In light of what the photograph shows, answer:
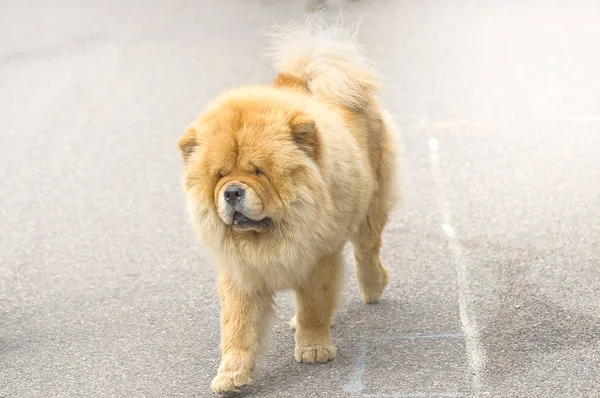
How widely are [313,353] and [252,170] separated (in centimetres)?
113

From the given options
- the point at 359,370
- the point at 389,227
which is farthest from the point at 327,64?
the point at 389,227

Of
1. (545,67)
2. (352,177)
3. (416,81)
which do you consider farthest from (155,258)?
(545,67)

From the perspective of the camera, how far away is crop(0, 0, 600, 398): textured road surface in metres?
5.77

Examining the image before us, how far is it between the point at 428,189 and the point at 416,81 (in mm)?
3506

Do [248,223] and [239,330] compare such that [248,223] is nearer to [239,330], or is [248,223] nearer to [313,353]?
[239,330]

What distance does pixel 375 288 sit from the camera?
21.7ft

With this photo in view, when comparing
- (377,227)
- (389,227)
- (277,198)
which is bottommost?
(389,227)

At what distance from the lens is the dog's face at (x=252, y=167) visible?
5.11 metres

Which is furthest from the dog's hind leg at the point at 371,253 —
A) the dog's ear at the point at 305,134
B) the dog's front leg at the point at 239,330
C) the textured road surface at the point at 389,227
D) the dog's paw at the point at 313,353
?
the dog's ear at the point at 305,134

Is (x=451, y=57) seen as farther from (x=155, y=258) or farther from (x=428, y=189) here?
(x=155, y=258)

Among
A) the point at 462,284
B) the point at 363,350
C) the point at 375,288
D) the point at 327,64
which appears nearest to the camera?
the point at 363,350

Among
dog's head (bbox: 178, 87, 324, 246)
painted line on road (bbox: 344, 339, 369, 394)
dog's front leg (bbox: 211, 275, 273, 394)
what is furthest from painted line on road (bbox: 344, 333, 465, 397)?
dog's head (bbox: 178, 87, 324, 246)

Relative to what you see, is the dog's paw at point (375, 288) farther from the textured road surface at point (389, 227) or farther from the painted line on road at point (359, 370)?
the painted line on road at point (359, 370)

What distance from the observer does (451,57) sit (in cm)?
1323
